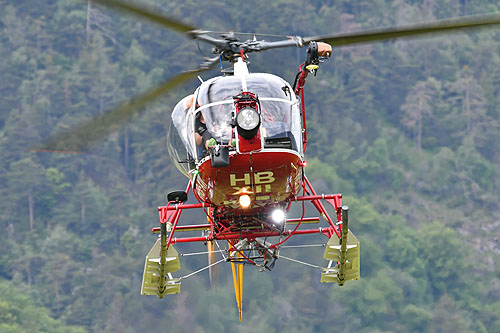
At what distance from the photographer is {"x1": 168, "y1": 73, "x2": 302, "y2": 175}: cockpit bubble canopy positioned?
21.1 metres

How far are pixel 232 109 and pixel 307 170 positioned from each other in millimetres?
55429

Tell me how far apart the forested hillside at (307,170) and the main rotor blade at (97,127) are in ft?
101

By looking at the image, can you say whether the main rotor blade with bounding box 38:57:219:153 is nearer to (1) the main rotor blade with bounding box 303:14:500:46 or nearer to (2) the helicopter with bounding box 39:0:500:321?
(2) the helicopter with bounding box 39:0:500:321

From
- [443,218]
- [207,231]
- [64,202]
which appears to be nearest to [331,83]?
[443,218]

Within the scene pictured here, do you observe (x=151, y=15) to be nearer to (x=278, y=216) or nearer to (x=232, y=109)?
(x=232, y=109)

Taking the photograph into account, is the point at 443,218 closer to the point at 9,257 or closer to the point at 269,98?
the point at 9,257

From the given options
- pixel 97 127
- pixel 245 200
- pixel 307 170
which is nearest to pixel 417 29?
pixel 245 200

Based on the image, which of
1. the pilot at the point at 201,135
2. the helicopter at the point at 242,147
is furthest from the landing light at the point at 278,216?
the pilot at the point at 201,135

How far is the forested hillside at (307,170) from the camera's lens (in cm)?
6725

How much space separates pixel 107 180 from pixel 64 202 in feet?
9.90

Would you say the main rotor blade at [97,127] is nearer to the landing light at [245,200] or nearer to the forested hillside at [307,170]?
the landing light at [245,200]

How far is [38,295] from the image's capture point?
73375 millimetres

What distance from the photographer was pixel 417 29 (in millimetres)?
20203

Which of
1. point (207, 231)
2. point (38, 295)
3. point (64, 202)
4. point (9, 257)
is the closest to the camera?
point (207, 231)
